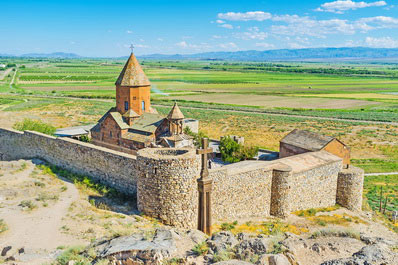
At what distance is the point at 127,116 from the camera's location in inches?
877

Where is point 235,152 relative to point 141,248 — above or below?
below

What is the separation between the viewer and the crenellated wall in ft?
35.7

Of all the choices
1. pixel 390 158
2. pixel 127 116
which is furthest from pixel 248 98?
pixel 127 116

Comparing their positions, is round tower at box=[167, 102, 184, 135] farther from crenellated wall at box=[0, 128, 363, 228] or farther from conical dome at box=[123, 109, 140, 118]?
crenellated wall at box=[0, 128, 363, 228]

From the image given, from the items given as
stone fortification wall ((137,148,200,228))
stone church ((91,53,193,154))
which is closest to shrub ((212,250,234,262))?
stone fortification wall ((137,148,200,228))

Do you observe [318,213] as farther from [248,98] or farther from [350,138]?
A: [248,98]

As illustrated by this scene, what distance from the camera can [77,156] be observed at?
15836 mm

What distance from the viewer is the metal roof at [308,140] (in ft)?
61.4

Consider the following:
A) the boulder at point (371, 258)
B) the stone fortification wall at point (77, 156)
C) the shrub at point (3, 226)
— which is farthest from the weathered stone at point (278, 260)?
the shrub at point (3, 226)

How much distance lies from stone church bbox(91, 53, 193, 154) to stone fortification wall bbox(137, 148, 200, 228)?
940 centimetres

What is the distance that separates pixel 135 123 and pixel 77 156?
6723 mm

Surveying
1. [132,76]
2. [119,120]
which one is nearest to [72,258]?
[119,120]

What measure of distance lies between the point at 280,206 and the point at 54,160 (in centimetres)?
1111

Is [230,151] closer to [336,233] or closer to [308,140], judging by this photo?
[308,140]
